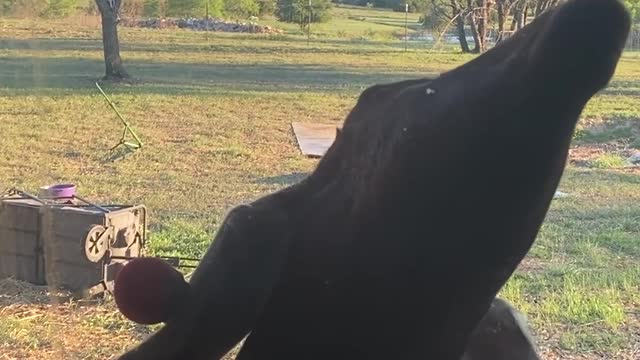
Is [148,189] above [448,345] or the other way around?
the other way around

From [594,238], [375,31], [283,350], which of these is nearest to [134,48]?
[375,31]

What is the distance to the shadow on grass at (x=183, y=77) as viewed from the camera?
12.8 meters

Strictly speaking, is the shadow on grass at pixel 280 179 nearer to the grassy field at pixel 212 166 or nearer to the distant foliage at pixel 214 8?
the grassy field at pixel 212 166

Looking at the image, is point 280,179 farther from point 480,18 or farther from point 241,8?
point 241,8

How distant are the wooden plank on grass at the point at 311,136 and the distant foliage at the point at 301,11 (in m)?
23.7

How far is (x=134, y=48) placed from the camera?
74.1ft

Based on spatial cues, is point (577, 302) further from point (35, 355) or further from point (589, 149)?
point (589, 149)

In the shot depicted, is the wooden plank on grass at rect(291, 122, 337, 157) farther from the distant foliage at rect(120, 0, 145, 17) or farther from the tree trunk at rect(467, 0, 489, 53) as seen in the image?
the distant foliage at rect(120, 0, 145, 17)

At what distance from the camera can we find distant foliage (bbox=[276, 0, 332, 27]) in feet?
111

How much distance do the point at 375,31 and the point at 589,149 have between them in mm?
26877

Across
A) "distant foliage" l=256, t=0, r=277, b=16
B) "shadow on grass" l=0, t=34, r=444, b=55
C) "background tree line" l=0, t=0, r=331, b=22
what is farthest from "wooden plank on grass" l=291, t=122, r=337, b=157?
"distant foliage" l=256, t=0, r=277, b=16

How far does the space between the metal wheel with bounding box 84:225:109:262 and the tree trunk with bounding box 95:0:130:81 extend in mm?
11207

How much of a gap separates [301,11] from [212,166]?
1055 inches

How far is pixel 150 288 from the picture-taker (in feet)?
2.95
